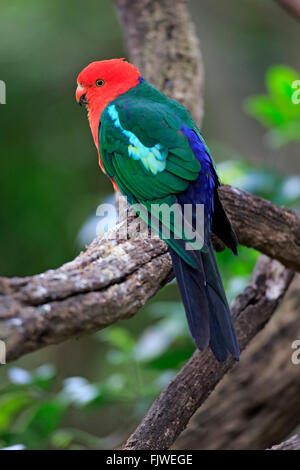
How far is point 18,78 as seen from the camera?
5.56 m

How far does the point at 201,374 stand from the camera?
6.92 feet

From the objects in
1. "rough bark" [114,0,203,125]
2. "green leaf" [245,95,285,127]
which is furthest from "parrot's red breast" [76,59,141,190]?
"green leaf" [245,95,285,127]

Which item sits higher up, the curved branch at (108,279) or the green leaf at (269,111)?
the green leaf at (269,111)

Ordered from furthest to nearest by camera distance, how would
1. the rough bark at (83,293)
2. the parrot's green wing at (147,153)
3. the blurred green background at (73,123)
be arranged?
the blurred green background at (73,123), the parrot's green wing at (147,153), the rough bark at (83,293)

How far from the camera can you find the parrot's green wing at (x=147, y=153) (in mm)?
2035

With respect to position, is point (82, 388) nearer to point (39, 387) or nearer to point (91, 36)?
point (39, 387)

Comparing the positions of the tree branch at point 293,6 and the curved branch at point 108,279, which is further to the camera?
the tree branch at point 293,6

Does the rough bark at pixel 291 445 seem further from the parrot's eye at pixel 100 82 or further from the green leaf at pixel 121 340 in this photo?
the parrot's eye at pixel 100 82

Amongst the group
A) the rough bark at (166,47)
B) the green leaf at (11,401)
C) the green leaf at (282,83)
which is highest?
the rough bark at (166,47)

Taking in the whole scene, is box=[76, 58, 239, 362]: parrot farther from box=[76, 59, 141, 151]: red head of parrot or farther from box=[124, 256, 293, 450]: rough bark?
box=[124, 256, 293, 450]: rough bark

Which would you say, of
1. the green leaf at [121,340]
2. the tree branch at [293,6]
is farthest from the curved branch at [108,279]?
the green leaf at [121,340]

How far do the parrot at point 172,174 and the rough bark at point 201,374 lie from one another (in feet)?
1.05

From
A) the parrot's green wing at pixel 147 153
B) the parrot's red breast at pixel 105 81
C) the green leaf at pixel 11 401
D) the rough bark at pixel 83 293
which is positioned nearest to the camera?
the rough bark at pixel 83 293

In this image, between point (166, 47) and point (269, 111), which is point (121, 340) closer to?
point (269, 111)
